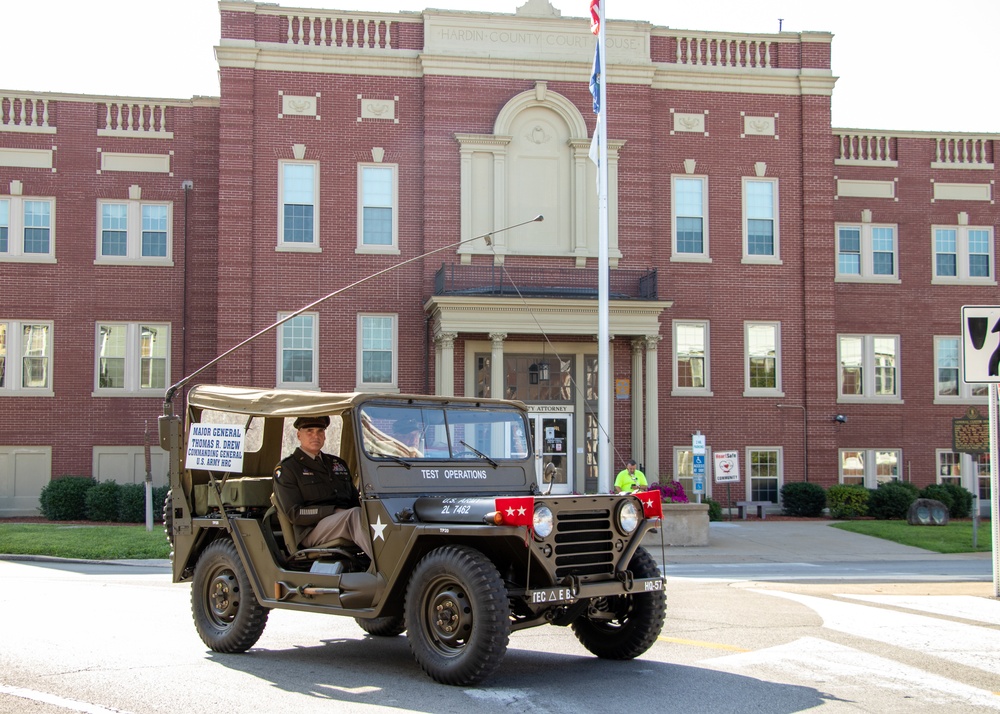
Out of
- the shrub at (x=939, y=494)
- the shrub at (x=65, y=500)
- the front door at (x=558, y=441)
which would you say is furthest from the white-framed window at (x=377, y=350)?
the shrub at (x=939, y=494)

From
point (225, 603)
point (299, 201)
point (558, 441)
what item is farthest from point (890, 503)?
point (225, 603)

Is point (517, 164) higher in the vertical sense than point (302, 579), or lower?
higher

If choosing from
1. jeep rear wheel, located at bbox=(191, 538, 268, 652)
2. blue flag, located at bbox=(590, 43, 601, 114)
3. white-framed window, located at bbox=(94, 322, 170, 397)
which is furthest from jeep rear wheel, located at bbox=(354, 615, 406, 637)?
white-framed window, located at bbox=(94, 322, 170, 397)

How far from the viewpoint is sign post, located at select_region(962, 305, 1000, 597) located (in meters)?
12.3

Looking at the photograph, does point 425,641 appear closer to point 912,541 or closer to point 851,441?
point 912,541

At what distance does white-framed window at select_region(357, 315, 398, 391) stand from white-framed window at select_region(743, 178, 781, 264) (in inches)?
373

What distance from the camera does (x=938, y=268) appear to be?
30.3 meters

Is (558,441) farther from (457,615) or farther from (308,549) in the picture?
(457,615)

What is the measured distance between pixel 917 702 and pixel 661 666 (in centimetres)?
195

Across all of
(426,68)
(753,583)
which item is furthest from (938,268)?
(753,583)

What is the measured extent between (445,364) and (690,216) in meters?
7.68

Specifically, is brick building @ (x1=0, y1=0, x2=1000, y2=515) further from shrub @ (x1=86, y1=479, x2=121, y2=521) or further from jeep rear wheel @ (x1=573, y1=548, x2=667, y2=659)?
jeep rear wheel @ (x1=573, y1=548, x2=667, y2=659)

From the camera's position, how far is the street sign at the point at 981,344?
12328 mm

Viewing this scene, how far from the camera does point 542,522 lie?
752 cm
